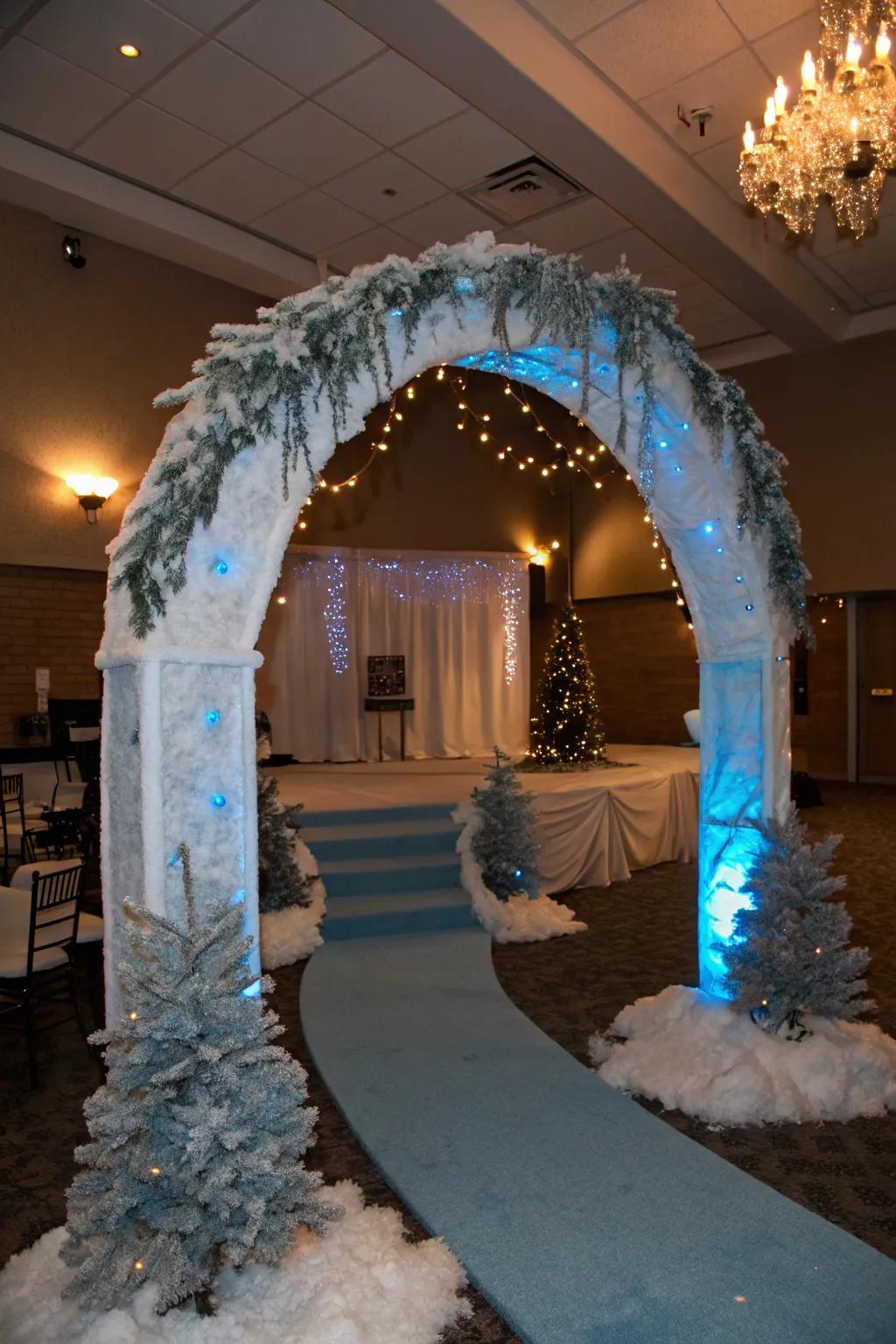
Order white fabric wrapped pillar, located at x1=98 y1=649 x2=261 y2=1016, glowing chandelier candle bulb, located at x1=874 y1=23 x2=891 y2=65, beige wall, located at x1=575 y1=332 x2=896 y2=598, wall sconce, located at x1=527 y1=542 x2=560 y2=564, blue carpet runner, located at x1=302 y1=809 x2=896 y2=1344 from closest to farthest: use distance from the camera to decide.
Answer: blue carpet runner, located at x1=302 y1=809 x2=896 y2=1344 → white fabric wrapped pillar, located at x1=98 y1=649 x2=261 y2=1016 → glowing chandelier candle bulb, located at x1=874 y1=23 x2=891 y2=65 → beige wall, located at x1=575 y1=332 x2=896 y2=598 → wall sconce, located at x1=527 y1=542 x2=560 y2=564

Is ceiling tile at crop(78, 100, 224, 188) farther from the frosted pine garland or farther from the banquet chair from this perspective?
the banquet chair

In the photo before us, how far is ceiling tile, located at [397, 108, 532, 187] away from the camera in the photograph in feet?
23.0

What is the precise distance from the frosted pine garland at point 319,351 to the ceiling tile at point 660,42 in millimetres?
3366

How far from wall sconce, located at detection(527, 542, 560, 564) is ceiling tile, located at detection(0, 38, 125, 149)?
25.4ft

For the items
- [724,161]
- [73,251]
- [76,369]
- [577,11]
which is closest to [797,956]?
[577,11]

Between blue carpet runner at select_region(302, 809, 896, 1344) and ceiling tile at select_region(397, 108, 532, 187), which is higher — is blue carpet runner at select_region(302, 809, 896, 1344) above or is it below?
below

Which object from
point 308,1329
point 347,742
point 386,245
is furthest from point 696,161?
point 308,1329

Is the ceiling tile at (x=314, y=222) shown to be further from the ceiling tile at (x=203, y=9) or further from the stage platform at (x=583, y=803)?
the stage platform at (x=583, y=803)

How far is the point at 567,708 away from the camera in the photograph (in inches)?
403

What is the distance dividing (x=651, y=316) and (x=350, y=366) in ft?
4.78

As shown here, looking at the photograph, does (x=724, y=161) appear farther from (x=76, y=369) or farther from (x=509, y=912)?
(x=509, y=912)

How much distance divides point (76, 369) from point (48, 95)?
2655mm

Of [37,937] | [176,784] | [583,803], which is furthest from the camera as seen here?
[583,803]

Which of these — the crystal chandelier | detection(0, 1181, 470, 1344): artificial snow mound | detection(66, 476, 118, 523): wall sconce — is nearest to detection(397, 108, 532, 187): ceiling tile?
the crystal chandelier
